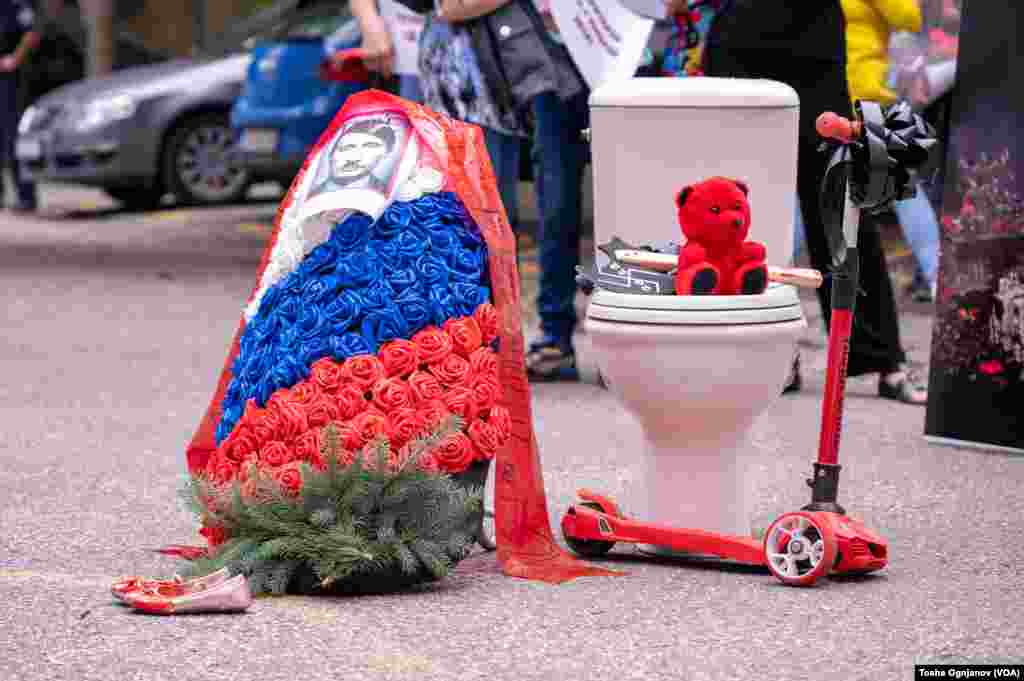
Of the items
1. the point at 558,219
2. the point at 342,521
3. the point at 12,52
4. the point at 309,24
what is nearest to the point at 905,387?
the point at 558,219

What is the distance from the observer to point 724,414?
14.8ft

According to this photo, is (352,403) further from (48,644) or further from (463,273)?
(48,644)

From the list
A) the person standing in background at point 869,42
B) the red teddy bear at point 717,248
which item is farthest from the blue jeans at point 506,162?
the red teddy bear at point 717,248

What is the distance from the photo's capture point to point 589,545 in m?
4.64

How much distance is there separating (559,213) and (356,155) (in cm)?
284

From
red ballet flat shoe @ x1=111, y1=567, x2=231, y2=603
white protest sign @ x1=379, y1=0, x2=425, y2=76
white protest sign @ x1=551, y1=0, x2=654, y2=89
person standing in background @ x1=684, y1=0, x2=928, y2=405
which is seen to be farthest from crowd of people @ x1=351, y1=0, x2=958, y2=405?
red ballet flat shoe @ x1=111, y1=567, x2=231, y2=603

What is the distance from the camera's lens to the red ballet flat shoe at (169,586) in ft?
13.4

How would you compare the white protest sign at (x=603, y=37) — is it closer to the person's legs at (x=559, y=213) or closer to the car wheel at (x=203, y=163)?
the person's legs at (x=559, y=213)

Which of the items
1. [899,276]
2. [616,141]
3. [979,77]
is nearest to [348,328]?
[616,141]

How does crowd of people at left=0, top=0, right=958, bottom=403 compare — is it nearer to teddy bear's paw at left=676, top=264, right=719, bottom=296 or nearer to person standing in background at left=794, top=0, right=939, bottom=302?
person standing in background at left=794, top=0, right=939, bottom=302

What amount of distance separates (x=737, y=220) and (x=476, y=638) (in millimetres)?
1131

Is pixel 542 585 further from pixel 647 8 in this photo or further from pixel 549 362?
pixel 549 362

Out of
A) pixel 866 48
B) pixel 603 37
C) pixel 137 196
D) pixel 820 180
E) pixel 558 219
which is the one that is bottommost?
pixel 137 196

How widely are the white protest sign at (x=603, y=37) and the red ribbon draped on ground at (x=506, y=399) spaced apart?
232cm
